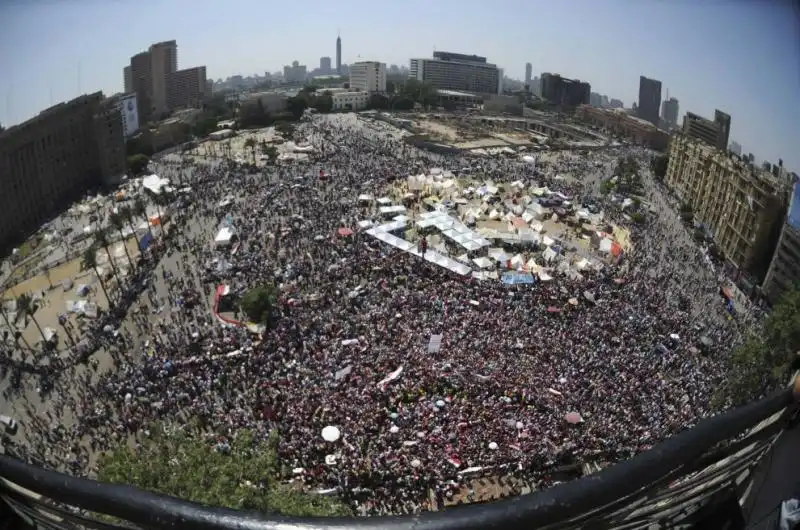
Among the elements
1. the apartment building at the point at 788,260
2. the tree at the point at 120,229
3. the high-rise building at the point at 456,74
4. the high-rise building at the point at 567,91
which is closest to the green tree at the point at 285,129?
the tree at the point at 120,229

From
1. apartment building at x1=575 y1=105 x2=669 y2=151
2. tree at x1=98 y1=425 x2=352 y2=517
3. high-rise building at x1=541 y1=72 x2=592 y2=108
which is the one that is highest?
high-rise building at x1=541 y1=72 x2=592 y2=108

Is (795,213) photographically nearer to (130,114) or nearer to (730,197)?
(730,197)

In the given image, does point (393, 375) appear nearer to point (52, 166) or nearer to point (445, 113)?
point (52, 166)

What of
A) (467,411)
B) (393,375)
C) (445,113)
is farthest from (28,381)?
(445,113)

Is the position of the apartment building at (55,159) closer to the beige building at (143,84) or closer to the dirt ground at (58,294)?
the dirt ground at (58,294)

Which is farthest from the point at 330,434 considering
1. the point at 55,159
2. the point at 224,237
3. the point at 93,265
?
the point at 55,159

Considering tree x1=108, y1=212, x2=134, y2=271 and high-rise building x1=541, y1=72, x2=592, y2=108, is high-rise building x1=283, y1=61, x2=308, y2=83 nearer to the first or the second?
high-rise building x1=541, y1=72, x2=592, y2=108

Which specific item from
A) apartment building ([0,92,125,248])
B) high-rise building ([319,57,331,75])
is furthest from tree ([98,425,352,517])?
high-rise building ([319,57,331,75])
